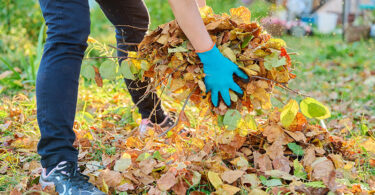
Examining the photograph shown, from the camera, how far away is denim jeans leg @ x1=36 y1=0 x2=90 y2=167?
1103 mm

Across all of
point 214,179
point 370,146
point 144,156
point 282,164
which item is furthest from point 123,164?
point 370,146

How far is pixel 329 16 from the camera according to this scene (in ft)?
21.8

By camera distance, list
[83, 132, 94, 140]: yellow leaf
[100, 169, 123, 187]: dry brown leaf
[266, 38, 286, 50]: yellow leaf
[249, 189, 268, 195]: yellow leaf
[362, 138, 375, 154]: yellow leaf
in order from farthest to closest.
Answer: [83, 132, 94, 140]: yellow leaf → [362, 138, 375, 154]: yellow leaf → [266, 38, 286, 50]: yellow leaf → [100, 169, 123, 187]: dry brown leaf → [249, 189, 268, 195]: yellow leaf

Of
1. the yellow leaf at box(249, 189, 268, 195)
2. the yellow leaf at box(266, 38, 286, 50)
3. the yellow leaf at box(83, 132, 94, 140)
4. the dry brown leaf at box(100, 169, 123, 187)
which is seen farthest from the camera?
the yellow leaf at box(83, 132, 94, 140)

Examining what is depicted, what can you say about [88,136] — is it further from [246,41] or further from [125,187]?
[246,41]

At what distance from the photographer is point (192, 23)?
1.17 m

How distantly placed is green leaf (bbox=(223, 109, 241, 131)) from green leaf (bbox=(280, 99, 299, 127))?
0.19 m

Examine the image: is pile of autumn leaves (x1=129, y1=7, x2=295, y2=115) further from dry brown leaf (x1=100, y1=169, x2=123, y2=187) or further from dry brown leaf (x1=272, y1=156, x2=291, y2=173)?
dry brown leaf (x1=100, y1=169, x2=123, y2=187)

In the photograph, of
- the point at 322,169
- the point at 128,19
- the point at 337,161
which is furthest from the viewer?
the point at 128,19

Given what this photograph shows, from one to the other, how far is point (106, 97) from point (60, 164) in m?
1.32

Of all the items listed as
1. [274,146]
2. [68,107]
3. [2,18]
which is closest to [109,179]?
[68,107]

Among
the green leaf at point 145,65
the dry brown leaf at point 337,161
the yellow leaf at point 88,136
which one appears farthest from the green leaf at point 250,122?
the yellow leaf at point 88,136

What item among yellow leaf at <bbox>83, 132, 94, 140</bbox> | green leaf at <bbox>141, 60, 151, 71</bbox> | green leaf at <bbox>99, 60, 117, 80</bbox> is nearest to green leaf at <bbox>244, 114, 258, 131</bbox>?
green leaf at <bbox>141, 60, 151, 71</bbox>

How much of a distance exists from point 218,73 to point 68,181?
61 cm
